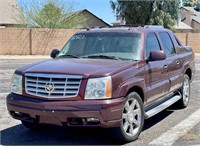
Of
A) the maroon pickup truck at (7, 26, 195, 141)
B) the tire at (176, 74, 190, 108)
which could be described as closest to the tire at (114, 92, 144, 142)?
the maroon pickup truck at (7, 26, 195, 141)

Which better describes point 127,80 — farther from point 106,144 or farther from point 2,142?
point 2,142

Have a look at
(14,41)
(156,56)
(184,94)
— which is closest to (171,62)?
(156,56)

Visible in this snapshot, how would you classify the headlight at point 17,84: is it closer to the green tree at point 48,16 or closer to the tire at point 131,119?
the tire at point 131,119

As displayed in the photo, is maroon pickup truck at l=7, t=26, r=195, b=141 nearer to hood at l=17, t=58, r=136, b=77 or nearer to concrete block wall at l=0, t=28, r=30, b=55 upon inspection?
hood at l=17, t=58, r=136, b=77

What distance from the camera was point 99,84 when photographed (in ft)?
16.3

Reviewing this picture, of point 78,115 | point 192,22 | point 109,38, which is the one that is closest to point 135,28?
point 109,38

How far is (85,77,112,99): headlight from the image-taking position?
4957mm

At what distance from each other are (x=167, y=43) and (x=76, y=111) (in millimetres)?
3277

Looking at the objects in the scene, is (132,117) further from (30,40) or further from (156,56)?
(30,40)

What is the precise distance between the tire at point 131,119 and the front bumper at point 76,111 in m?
0.21

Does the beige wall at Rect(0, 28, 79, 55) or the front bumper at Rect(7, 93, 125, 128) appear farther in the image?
the beige wall at Rect(0, 28, 79, 55)

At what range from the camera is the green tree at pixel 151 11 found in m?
41.0

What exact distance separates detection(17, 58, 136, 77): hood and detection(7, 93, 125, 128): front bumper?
43cm

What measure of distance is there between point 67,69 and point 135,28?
1.99 m
